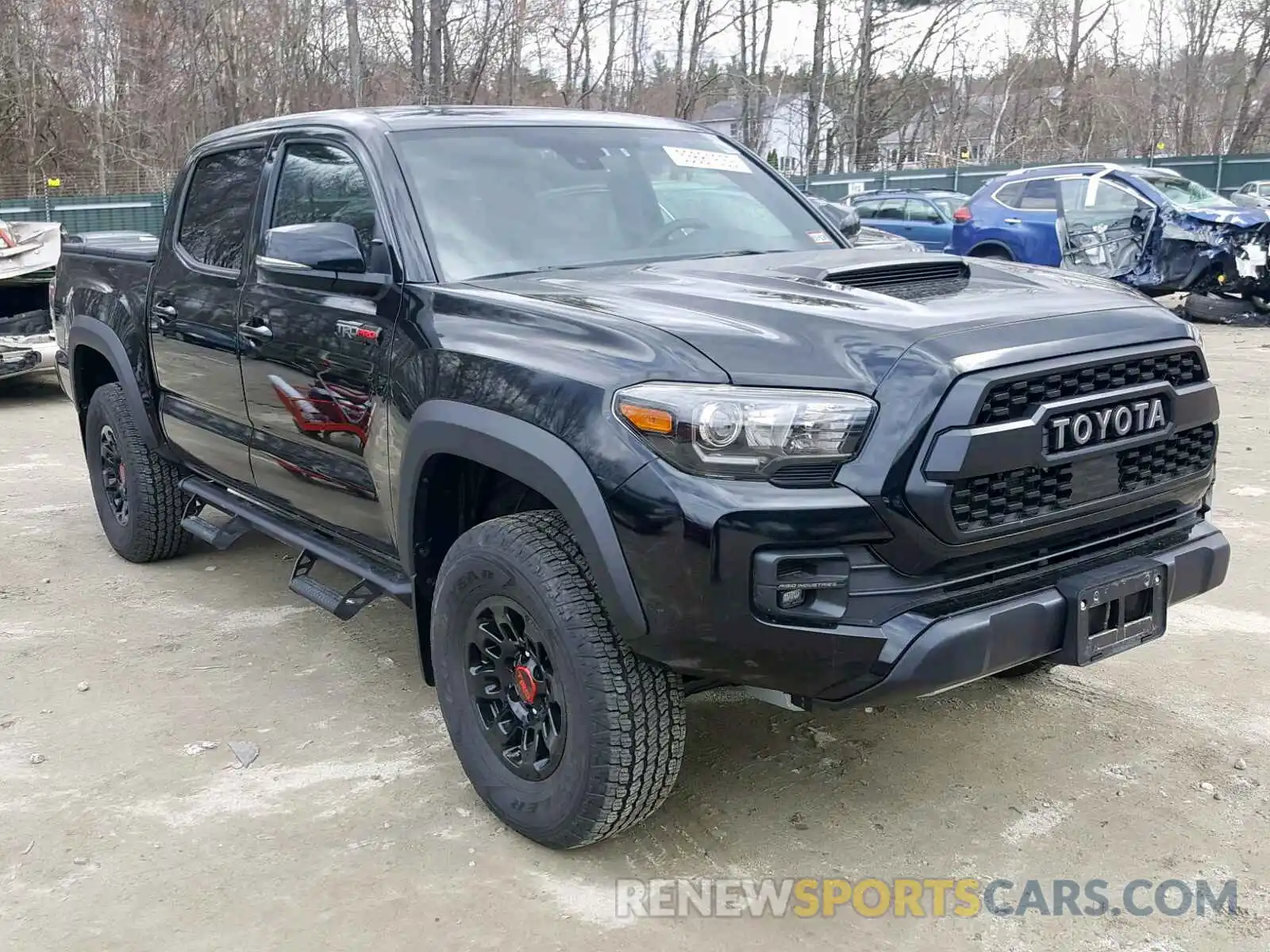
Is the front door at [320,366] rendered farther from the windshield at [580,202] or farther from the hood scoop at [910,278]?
the hood scoop at [910,278]

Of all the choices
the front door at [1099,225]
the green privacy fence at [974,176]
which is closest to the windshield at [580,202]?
the front door at [1099,225]

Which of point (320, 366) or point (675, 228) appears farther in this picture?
point (675, 228)

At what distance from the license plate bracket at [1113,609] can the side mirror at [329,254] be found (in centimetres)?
206

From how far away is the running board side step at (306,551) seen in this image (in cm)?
374

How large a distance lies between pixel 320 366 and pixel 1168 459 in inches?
96.5

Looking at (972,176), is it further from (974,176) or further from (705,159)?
(705,159)

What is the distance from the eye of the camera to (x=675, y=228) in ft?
12.9

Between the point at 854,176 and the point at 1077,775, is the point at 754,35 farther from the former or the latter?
the point at 1077,775

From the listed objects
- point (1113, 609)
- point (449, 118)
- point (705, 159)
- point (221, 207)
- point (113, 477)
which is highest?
point (449, 118)

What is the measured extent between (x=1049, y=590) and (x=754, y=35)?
114 feet

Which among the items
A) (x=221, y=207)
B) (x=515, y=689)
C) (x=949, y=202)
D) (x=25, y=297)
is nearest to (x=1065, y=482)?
(x=515, y=689)

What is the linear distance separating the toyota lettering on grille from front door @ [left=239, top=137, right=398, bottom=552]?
1830mm

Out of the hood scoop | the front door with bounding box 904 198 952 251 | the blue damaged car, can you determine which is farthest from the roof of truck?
the front door with bounding box 904 198 952 251

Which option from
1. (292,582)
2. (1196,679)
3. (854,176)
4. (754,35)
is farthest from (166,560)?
(754,35)
